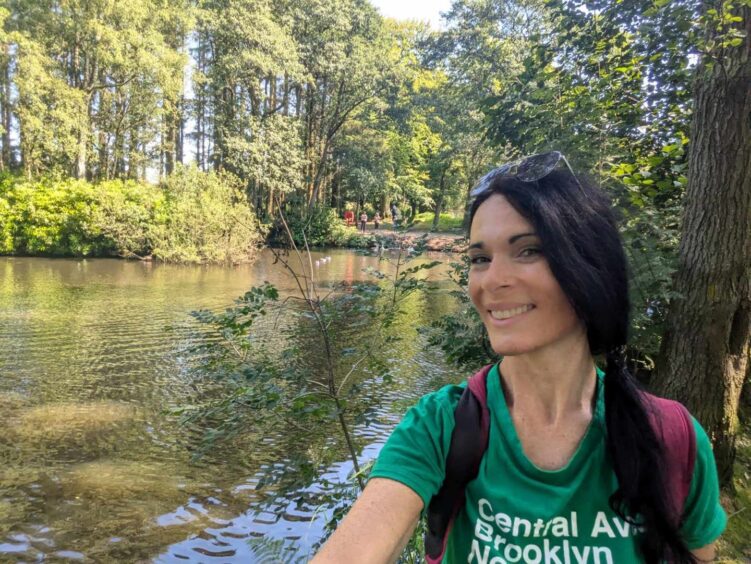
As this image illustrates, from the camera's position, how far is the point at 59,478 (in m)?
5.36

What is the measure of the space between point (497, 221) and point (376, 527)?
0.71 meters

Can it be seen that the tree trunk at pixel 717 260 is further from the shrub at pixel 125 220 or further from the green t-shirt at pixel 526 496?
the shrub at pixel 125 220

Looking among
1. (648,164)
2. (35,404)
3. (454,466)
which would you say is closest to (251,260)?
(35,404)

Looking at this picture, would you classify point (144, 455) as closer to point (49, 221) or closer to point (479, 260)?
point (479, 260)

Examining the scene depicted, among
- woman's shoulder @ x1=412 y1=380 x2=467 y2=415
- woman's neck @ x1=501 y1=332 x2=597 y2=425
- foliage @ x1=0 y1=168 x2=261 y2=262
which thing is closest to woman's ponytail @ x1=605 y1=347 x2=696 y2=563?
woman's neck @ x1=501 y1=332 x2=597 y2=425

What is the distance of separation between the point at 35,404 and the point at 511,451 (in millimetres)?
Answer: 7950

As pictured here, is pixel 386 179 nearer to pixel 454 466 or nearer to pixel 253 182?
pixel 253 182

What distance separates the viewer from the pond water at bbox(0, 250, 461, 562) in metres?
4.36

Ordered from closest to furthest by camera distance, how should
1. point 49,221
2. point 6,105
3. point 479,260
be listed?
point 479,260, point 49,221, point 6,105

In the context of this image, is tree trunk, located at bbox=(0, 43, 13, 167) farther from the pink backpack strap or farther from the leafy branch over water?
the pink backpack strap

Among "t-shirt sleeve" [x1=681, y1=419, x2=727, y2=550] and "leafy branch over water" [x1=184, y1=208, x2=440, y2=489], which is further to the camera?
Answer: "leafy branch over water" [x1=184, y1=208, x2=440, y2=489]

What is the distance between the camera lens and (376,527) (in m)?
1.06

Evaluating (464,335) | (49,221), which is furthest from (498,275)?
(49,221)

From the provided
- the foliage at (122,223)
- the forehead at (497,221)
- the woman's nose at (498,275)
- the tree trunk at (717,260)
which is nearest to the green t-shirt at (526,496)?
the woman's nose at (498,275)
